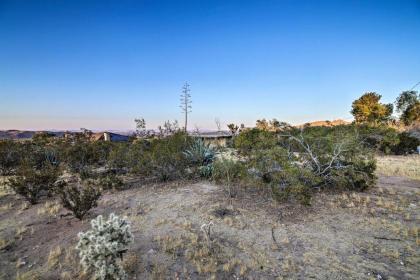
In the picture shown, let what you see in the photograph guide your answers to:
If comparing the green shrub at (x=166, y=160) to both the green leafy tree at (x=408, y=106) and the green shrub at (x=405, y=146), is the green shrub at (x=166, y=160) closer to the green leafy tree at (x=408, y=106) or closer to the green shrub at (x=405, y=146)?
the green shrub at (x=405, y=146)

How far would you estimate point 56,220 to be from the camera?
5484 mm

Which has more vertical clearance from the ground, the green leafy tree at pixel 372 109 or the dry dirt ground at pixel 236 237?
the green leafy tree at pixel 372 109

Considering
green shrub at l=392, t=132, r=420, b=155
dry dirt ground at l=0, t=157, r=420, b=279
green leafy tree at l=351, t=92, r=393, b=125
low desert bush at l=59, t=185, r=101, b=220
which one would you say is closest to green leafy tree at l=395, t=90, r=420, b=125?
green leafy tree at l=351, t=92, r=393, b=125

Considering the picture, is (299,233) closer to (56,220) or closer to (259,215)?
(259,215)

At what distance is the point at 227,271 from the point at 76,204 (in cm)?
374

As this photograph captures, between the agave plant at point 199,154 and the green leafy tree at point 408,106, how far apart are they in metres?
29.6

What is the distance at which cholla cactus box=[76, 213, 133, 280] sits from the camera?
9.06 feet

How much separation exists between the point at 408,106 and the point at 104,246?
1483 inches

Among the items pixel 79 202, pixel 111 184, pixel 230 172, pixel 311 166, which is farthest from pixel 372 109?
pixel 79 202

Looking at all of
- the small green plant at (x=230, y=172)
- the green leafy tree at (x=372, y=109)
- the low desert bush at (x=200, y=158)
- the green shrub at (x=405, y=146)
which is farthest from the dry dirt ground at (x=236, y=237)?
the green leafy tree at (x=372, y=109)

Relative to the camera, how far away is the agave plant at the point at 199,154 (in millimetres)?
9023

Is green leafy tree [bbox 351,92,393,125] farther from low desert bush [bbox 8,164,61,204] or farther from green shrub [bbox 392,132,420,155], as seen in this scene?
low desert bush [bbox 8,164,61,204]

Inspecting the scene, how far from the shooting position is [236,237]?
15.1 feet

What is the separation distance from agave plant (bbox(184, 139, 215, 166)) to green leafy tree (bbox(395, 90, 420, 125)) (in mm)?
29585
